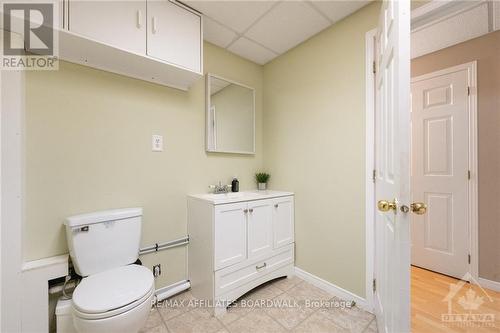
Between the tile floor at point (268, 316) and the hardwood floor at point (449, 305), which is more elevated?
the tile floor at point (268, 316)

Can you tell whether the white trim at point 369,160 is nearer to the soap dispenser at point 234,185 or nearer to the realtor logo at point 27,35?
the soap dispenser at point 234,185

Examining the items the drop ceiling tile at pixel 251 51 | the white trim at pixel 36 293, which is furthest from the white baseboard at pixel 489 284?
the white trim at pixel 36 293

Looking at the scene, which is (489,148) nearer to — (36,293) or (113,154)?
(113,154)

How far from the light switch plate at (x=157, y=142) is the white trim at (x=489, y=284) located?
10.2 feet

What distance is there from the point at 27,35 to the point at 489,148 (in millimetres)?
3558

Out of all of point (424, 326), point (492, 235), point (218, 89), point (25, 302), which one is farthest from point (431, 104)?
point (25, 302)

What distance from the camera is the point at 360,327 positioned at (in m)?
1.41

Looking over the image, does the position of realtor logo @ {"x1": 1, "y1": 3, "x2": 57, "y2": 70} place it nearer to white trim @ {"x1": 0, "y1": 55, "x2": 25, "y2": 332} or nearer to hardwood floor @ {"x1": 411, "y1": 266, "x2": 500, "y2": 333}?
white trim @ {"x1": 0, "y1": 55, "x2": 25, "y2": 332}

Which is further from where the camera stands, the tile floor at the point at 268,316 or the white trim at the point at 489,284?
the white trim at the point at 489,284

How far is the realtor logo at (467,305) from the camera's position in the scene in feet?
4.83

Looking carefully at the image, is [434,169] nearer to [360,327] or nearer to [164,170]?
[360,327]

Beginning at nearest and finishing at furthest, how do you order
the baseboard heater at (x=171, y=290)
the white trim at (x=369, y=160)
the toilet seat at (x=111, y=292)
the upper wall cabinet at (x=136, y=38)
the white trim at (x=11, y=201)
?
the toilet seat at (x=111, y=292), the white trim at (x=11, y=201), the upper wall cabinet at (x=136, y=38), the white trim at (x=369, y=160), the baseboard heater at (x=171, y=290)

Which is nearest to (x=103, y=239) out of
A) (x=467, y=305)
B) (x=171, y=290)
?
(x=171, y=290)

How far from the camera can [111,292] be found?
42.8 inches
